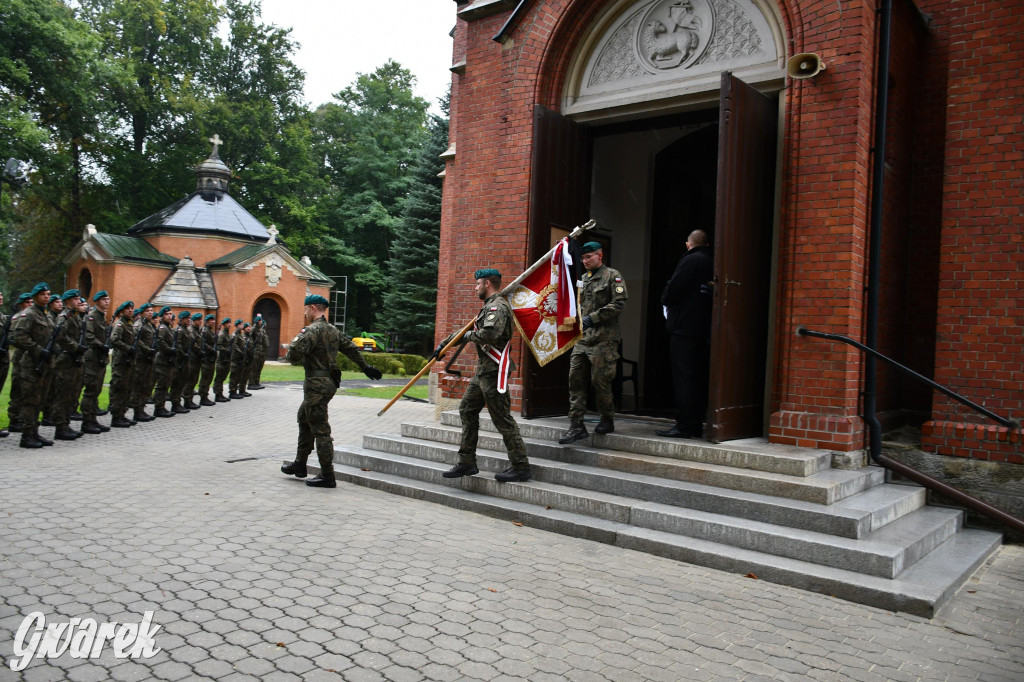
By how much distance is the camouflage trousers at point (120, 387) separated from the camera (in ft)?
37.0

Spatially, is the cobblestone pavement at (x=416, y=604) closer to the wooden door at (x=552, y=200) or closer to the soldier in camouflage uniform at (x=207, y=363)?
the wooden door at (x=552, y=200)

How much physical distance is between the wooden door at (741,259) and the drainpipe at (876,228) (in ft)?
3.05

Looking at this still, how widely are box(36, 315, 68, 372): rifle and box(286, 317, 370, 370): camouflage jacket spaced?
4.35 metres

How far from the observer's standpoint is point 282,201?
148ft

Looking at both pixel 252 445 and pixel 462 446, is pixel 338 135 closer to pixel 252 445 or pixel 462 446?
pixel 252 445

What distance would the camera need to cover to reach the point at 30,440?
902cm

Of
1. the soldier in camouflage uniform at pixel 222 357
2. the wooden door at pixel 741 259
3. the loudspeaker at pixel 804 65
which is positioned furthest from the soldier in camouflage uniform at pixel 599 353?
the soldier in camouflage uniform at pixel 222 357

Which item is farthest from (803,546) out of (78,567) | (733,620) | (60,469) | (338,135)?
(338,135)

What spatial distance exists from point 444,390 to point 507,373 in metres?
2.94

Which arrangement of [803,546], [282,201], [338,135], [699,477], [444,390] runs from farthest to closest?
[338,135] → [282,201] → [444,390] → [699,477] → [803,546]

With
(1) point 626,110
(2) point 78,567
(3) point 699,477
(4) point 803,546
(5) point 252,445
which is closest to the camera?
(2) point 78,567

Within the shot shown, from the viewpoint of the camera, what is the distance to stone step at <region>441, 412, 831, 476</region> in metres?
5.93

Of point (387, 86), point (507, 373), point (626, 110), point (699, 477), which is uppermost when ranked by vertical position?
point (387, 86)

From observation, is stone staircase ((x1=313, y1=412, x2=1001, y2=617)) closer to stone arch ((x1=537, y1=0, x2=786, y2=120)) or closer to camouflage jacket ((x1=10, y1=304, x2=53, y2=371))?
stone arch ((x1=537, y1=0, x2=786, y2=120))
